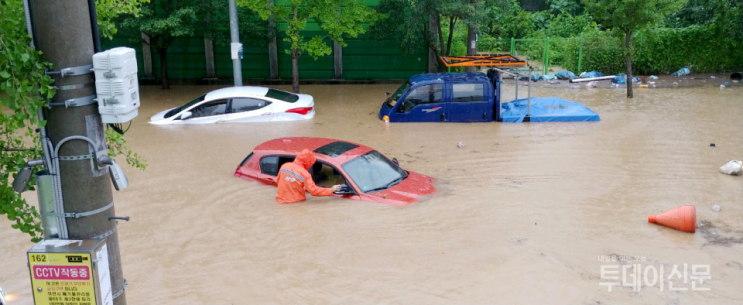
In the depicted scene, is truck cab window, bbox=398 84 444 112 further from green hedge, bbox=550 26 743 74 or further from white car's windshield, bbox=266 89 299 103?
green hedge, bbox=550 26 743 74

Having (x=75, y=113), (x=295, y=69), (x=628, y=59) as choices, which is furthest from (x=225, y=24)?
(x=75, y=113)

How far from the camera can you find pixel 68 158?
373 centimetres

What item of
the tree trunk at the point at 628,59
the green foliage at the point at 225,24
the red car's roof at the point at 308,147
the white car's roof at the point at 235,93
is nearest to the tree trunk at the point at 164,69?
the green foliage at the point at 225,24

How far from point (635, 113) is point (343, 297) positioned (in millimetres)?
12203

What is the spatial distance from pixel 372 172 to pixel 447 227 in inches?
58.6

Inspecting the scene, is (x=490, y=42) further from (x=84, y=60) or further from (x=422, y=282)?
(x=84, y=60)

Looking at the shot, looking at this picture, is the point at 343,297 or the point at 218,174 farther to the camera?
the point at 218,174

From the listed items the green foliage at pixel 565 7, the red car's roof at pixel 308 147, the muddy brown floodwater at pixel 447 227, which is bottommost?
the muddy brown floodwater at pixel 447 227

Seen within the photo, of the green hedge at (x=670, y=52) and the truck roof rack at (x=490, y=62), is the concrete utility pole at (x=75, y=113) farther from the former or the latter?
the green hedge at (x=670, y=52)

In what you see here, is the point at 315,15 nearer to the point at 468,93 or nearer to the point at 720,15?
the point at 468,93

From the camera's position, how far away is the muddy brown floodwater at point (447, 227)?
7.20 m

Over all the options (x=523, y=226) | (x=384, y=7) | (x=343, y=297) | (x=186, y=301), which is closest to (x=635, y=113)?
(x=384, y=7)

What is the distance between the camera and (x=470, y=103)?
15469 millimetres

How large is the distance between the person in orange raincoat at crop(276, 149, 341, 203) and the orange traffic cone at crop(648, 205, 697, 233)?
14.8 ft
